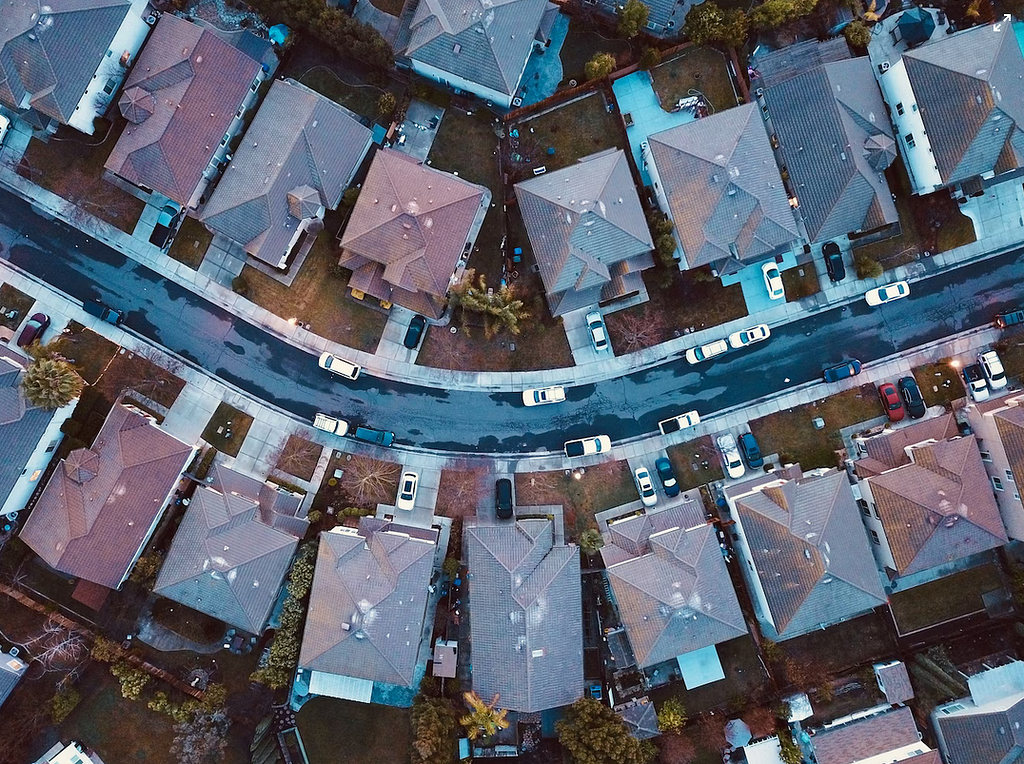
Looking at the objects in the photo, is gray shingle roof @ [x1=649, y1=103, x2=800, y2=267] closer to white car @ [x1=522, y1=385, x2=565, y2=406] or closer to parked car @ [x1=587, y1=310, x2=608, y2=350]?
parked car @ [x1=587, y1=310, x2=608, y2=350]

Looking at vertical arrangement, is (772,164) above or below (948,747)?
above

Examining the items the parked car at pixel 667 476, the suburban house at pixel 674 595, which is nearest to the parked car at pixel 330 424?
the suburban house at pixel 674 595

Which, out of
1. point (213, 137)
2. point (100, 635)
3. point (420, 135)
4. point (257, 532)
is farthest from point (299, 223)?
point (100, 635)

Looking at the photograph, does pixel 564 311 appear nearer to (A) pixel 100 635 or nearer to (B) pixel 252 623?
(B) pixel 252 623

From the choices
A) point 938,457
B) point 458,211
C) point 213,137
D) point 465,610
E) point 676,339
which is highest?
point 213,137

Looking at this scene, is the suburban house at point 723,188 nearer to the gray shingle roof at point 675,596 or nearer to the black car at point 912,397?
the black car at point 912,397

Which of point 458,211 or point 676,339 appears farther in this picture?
point 676,339
